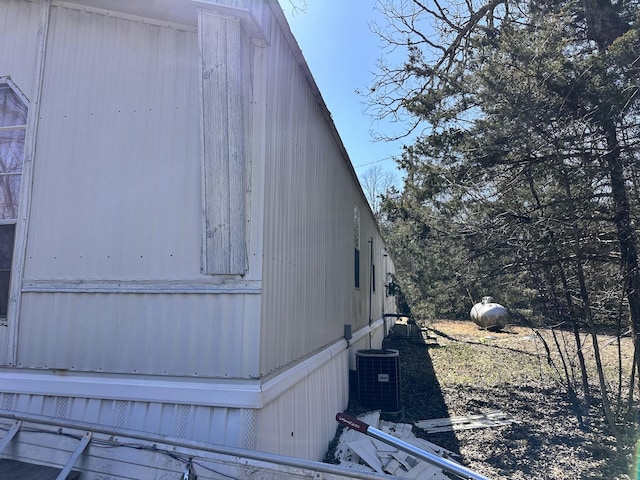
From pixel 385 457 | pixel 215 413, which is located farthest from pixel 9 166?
pixel 385 457

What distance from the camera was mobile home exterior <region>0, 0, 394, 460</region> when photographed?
281 cm

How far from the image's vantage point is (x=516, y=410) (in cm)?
630

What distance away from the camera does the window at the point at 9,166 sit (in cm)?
329

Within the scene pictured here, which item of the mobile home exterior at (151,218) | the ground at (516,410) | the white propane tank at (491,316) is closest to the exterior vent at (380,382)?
the ground at (516,410)

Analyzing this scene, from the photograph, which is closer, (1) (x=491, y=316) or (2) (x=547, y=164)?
(2) (x=547, y=164)

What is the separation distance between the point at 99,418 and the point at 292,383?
1381mm

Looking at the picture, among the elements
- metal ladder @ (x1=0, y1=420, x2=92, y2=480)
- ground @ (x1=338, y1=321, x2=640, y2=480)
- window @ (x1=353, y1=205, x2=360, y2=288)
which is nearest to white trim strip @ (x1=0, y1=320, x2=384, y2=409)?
metal ladder @ (x1=0, y1=420, x2=92, y2=480)

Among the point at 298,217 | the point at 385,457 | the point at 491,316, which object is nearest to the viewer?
the point at 298,217

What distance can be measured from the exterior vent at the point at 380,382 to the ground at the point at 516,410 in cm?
18

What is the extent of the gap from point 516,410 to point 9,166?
22.4 ft

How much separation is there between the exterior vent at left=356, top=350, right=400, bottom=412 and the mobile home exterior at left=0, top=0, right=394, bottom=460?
102 inches

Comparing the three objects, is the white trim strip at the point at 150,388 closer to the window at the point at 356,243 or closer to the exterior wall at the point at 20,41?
the exterior wall at the point at 20,41

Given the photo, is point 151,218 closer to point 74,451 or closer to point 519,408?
point 74,451

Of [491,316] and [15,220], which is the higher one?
[15,220]
